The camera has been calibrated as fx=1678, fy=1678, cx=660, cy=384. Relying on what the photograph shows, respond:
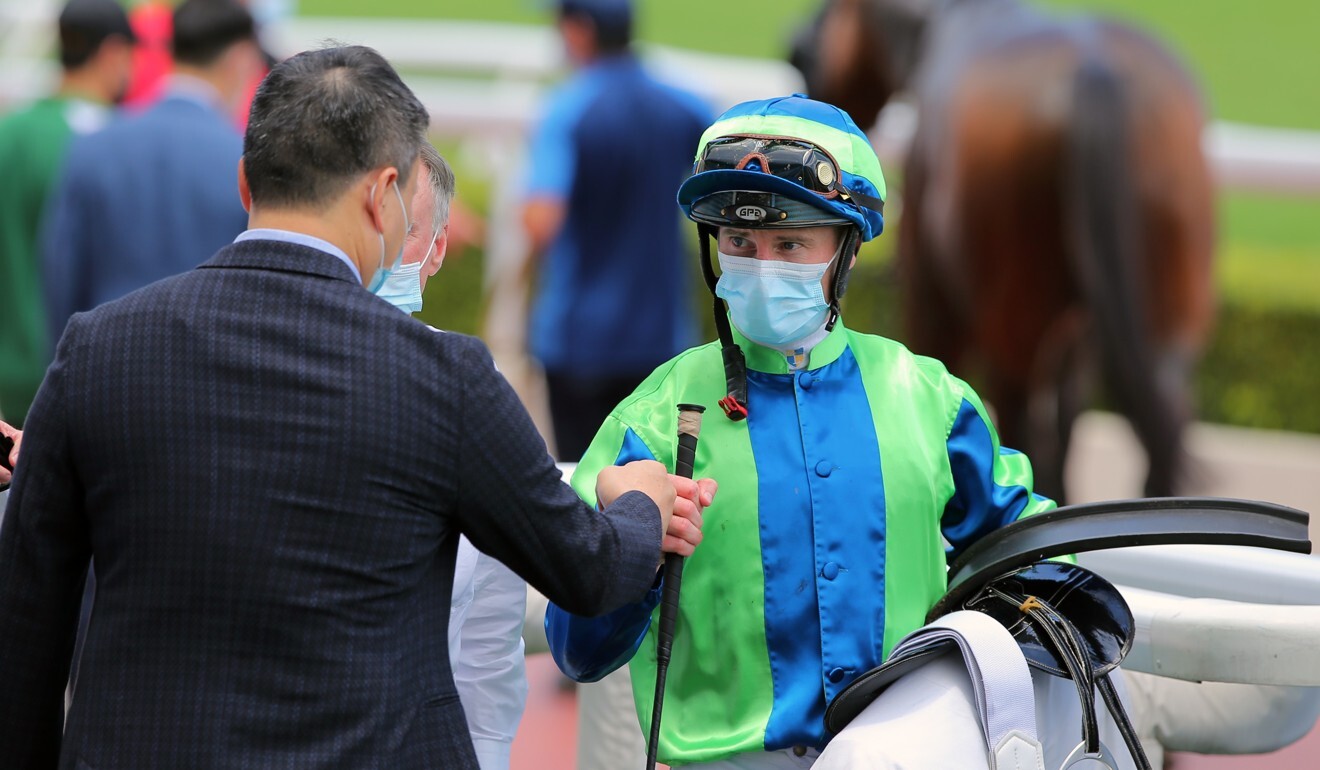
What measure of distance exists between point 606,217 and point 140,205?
1.64m

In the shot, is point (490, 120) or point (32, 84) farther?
point (32, 84)

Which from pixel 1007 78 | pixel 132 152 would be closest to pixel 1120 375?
pixel 1007 78

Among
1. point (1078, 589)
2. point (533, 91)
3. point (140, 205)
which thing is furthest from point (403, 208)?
point (533, 91)

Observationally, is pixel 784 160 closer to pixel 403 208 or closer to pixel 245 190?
pixel 403 208

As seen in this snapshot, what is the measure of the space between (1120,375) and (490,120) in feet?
16.1

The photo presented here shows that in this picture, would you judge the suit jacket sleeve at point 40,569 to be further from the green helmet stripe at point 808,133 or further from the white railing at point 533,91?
the white railing at point 533,91

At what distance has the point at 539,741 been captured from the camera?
440 cm

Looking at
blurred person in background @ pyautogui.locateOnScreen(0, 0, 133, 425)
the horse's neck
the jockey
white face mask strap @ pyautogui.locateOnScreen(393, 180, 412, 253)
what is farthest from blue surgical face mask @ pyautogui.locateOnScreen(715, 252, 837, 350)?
the horse's neck

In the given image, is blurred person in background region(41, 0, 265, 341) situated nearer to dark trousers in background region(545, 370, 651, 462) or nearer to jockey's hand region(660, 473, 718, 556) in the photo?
dark trousers in background region(545, 370, 651, 462)

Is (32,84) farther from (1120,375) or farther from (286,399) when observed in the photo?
(286,399)

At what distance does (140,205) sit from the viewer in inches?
169

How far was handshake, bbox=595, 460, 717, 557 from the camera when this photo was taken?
2019 millimetres

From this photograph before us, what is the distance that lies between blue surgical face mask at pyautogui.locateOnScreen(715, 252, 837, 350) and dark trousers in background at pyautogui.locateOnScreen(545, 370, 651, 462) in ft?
10.5

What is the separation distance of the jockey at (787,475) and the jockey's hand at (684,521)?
10cm
